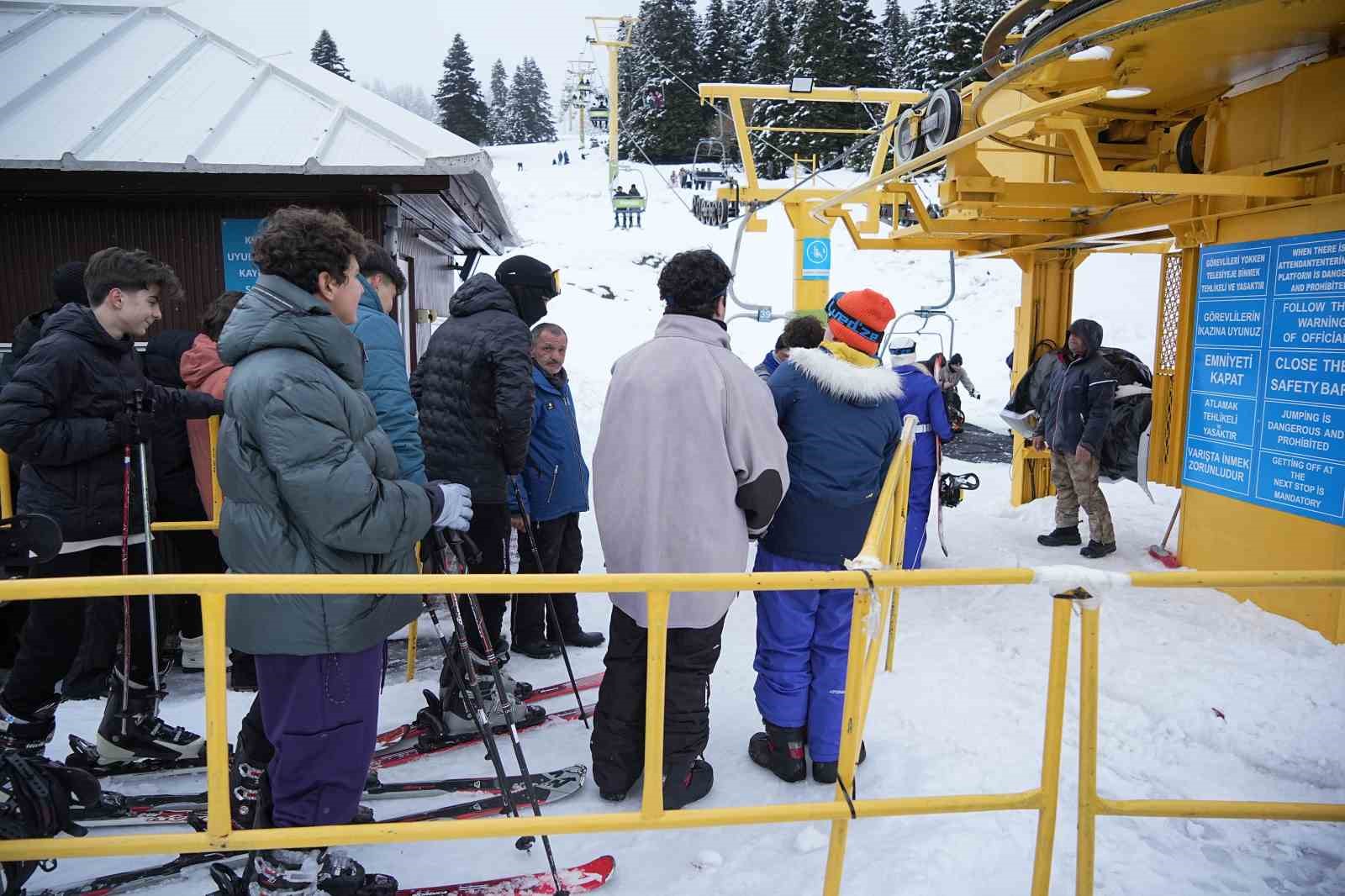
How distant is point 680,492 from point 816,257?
5.51 meters

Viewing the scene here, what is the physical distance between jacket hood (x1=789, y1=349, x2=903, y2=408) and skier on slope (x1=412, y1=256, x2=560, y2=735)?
4.41 ft

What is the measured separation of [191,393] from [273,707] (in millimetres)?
2091

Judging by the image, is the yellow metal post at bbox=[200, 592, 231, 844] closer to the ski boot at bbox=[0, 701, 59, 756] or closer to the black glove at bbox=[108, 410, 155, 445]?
the ski boot at bbox=[0, 701, 59, 756]

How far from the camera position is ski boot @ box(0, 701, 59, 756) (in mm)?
3035

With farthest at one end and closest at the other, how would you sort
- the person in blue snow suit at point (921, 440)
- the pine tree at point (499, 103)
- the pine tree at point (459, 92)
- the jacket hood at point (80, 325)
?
1. the pine tree at point (499, 103)
2. the pine tree at point (459, 92)
3. the person in blue snow suit at point (921, 440)
4. the jacket hood at point (80, 325)

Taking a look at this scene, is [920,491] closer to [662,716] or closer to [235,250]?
[662,716]

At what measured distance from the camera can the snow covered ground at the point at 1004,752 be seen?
2.72 meters

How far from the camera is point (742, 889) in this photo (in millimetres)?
2631

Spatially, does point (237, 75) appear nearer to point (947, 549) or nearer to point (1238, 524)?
point (947, 549)

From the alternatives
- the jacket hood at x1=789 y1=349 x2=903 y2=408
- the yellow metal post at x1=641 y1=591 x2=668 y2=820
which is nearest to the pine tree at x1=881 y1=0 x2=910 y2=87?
the jacket hood at x1=789 y1=349 x2=903 y2=408

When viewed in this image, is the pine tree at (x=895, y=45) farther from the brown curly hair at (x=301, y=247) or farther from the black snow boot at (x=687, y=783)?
the brown curly hair at (x=301, y=247)

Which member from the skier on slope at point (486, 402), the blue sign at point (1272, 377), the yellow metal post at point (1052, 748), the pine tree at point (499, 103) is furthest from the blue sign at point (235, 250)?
the pine tree at point (499, 103)

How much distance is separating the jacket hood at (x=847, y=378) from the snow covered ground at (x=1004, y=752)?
157 centimetres

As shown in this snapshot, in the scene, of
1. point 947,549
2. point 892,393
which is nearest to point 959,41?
point 947,549
